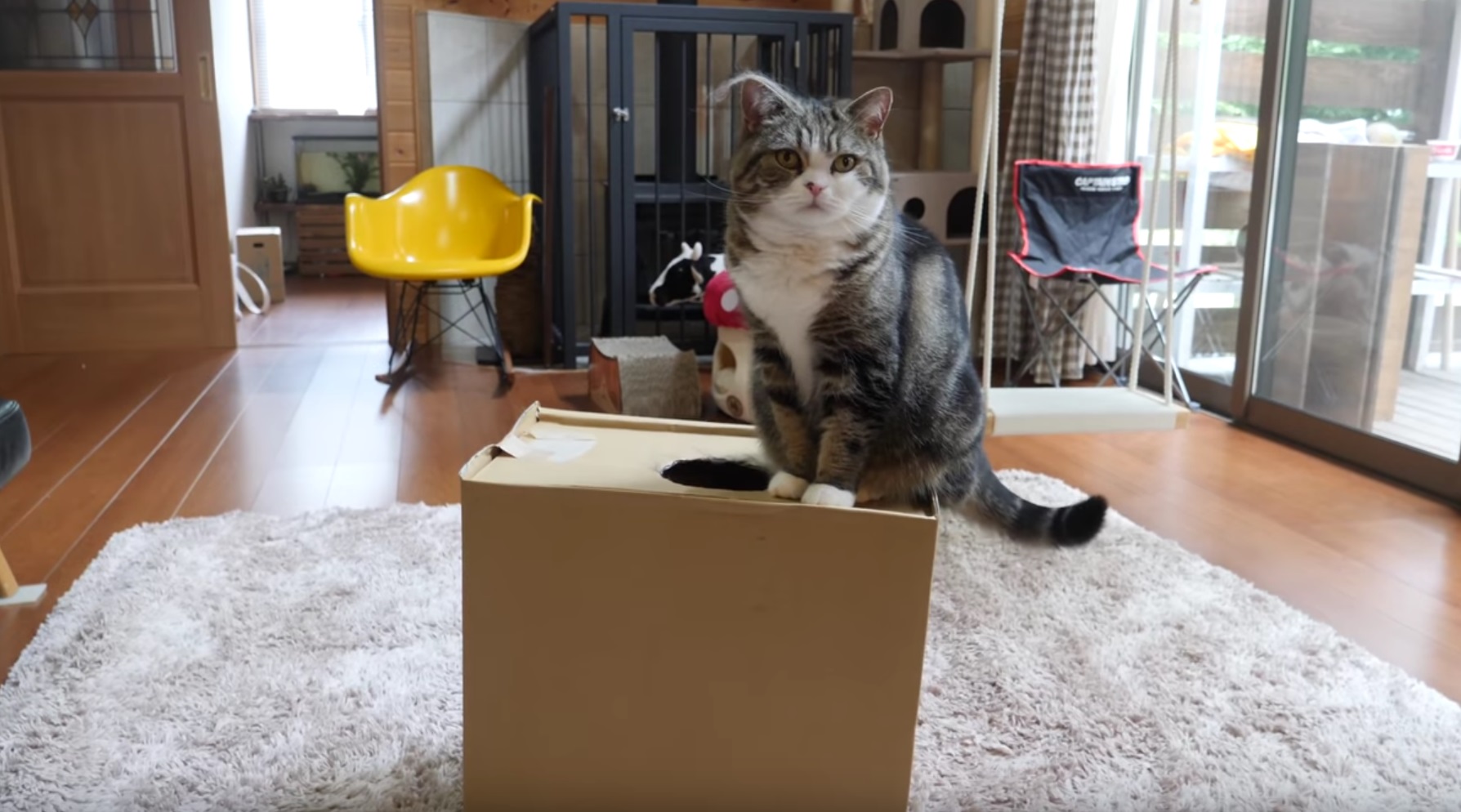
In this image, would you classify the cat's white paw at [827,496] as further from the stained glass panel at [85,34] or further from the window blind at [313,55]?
the window blind at [313,55]

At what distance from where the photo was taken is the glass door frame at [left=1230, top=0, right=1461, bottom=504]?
3.24 meters

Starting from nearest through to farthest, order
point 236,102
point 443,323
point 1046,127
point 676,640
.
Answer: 1. point 676,640
2. point 1046,127
3. point 443,323
4. point 236,102

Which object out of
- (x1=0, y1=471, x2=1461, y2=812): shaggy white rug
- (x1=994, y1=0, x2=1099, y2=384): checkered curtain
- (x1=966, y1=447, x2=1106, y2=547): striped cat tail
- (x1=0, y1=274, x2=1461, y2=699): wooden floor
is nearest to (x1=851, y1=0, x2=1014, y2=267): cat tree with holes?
(x1=994, y1=0, x2=1099, y2=384): checkered curtain

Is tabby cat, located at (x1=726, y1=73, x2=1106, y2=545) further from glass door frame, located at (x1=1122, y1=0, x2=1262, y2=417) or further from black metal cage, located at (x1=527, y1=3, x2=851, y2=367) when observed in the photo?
black metal cage, located at (x1=527, y1=3, x2=851, y2=367)

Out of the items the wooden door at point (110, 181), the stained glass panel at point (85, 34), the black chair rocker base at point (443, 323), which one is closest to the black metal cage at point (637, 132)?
the black chair rocker base at point (443, 323)

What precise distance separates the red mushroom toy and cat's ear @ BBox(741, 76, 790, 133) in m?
1.89

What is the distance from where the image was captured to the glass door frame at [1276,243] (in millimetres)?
3236

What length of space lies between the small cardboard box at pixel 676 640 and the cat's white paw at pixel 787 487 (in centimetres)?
4

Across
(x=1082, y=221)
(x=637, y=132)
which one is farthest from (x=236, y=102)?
(x=1082, y=221)

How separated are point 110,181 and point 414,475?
2591 mm

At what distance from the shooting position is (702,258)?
167 inches

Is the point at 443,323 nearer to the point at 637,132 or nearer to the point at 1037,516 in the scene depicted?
the point at 637,132

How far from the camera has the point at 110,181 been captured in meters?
4.64

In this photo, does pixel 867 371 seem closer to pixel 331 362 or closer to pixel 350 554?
pixel 350 554
